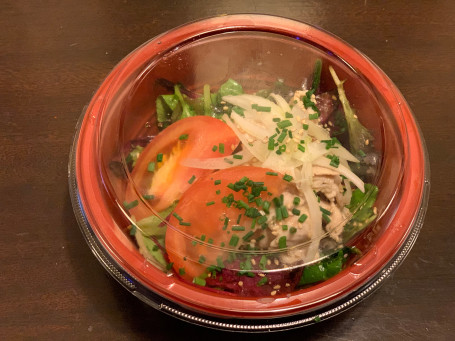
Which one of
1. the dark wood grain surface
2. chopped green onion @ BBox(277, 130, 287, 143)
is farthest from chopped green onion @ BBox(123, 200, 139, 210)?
chopped green onion @ BBox(277, 130, 287, 143)

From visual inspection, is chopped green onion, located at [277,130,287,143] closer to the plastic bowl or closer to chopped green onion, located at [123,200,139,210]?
the plastic bowl

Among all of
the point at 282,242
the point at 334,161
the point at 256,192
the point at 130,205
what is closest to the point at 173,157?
the point at 130,205

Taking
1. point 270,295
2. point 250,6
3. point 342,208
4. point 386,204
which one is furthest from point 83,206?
point 250,6

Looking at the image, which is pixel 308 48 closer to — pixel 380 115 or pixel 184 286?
pixel 380 115

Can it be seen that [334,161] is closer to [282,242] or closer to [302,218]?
[302,218]

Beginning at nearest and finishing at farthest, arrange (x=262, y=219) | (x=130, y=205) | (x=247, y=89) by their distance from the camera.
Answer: (x=262, y=219), (x=130, y=205), (x=247, y=89)

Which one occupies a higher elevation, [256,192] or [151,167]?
[256,192]

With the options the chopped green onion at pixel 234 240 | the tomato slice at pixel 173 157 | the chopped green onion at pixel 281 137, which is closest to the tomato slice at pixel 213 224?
the chopped green onion at pixel 234 240
